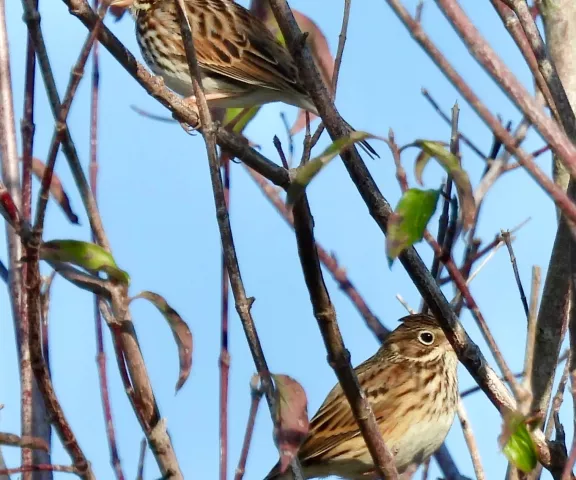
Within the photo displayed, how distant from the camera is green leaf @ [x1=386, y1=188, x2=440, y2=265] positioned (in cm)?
203

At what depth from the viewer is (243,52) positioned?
6.39 meters

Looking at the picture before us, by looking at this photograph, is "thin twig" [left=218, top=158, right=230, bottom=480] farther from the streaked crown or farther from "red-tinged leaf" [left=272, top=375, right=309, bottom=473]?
the streaked crown

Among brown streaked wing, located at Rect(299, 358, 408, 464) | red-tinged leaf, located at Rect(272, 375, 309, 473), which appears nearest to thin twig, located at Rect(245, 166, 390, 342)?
red-tinged leaf, located at Rect(272, 375, 309, 473)

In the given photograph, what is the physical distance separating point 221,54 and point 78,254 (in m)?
4.29

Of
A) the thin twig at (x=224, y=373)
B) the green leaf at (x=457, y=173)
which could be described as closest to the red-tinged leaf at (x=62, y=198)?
the thin twig at (x=224, y=373)

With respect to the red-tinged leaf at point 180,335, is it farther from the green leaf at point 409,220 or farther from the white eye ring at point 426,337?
the white eye ring at point 426,337

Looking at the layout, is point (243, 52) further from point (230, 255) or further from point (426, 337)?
point (230, 255)

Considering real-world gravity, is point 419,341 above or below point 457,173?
above

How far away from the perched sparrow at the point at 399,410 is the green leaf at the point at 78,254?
9.16ft

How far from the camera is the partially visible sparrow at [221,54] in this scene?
6.00 m

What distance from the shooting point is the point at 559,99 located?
6.81 feet

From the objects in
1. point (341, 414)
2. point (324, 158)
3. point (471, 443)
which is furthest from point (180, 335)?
point (341, 414)

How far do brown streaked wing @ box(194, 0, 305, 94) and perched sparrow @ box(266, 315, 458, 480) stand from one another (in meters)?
1.60

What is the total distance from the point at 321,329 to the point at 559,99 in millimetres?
856
